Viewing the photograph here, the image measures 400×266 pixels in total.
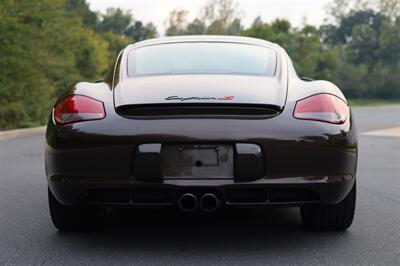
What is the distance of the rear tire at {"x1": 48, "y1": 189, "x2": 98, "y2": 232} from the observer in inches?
151

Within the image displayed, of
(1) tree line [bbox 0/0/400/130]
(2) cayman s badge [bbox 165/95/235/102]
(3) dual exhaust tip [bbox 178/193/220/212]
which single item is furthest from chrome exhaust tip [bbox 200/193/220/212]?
(1) tree line [bbox 0/0/400/130]

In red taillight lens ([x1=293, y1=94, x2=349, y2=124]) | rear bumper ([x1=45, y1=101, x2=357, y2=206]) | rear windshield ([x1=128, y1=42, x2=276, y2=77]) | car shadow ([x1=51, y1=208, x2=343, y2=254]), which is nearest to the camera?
rear bumper ([x1=45, y1=101, x2=357, y2=206])

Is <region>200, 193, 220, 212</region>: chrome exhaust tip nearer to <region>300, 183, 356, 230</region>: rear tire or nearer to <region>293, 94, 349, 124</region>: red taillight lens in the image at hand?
<region>293, 94, 349, 124</region>: red taillight lens

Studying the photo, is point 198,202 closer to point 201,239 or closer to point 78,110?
point 201,239

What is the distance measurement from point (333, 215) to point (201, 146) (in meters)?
1.11

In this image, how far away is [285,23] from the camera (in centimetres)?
6725

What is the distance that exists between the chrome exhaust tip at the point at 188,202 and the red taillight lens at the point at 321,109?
2.36 ft

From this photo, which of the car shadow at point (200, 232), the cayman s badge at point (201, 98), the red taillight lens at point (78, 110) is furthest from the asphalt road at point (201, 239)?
the cayman s badge at point (201, 98)

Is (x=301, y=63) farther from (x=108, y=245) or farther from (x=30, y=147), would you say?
(x=108, y=245)

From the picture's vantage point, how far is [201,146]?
3350mm

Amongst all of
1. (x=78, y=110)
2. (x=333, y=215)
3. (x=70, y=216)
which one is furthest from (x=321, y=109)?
(x=70, y=216)

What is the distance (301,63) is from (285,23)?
11820 mm

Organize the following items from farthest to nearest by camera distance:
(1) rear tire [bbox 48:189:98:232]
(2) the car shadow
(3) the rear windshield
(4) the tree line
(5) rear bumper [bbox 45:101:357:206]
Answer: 1. (4) the tree line
2. (3) the rear windshield
3. (1) rear tire [bbox 48:189:98:232]
4. (2) the car shadow
5. (5) rear bumper [bbox 45:101:357:206]

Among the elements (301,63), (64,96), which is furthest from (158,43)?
(301,63)
